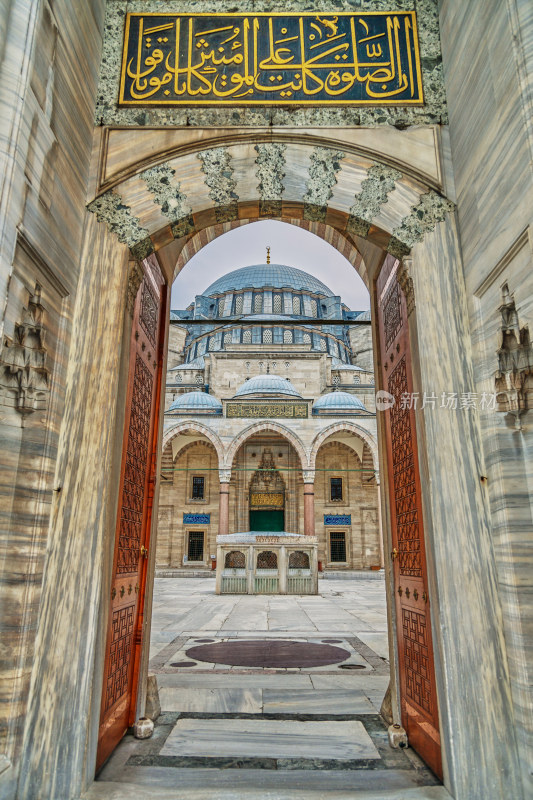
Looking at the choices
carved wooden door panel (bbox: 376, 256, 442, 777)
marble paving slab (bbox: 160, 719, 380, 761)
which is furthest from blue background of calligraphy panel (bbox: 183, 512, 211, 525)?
carved wooden door panel (bbox: 376, 256, 442, 777)

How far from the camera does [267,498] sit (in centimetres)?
2236

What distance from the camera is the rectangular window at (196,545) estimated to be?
21859 mm

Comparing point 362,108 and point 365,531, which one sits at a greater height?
point 362,108

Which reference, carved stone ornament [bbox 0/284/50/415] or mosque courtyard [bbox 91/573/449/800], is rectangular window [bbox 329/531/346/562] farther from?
carved stone ornament [bbox 0/284/50/415]

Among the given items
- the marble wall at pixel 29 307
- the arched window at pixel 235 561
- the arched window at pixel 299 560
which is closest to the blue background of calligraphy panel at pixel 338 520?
the arched window at pixel 299 560

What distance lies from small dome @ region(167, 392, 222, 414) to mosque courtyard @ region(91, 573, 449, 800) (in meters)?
16.0

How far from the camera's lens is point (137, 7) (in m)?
3.02

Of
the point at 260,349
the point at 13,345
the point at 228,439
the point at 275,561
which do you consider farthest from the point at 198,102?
the point at 260,349

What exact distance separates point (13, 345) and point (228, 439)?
1863cm

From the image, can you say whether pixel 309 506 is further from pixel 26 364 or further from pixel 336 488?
pixel 26 364

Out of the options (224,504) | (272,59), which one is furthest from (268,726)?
(224,504)

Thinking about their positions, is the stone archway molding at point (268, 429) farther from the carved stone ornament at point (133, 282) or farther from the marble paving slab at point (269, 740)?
the carved stone ornament at point (133, 282)

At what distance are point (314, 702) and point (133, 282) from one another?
2865mm

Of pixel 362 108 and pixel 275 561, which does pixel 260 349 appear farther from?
pixel 362 108
